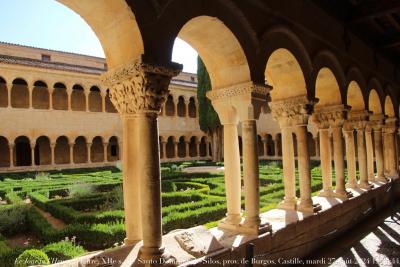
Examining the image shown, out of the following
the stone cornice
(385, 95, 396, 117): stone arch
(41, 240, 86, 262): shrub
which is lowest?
(41, 240, 86, 262): shrub

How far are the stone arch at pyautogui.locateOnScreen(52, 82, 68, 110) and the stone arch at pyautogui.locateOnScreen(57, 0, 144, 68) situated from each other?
76.2ft

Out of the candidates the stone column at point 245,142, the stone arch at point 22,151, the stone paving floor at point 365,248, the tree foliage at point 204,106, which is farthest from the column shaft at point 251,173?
the stone arch at point 22,151

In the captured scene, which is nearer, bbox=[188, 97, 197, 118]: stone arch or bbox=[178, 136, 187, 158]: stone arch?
bbox=[188, 97, 197, 118]: stone arch

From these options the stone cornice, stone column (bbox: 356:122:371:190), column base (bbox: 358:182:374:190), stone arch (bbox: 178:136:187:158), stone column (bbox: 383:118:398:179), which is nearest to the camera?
the stone cornice

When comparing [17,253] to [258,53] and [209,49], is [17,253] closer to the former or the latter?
[209,49]

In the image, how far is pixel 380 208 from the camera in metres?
9.41

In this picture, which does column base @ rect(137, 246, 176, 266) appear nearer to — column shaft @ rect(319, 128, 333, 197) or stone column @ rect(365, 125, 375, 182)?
column shaft @ rect(319, 128, 333, 197)

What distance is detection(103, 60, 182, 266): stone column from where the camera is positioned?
3617 mm

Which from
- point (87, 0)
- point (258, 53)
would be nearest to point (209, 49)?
point (258, 53)

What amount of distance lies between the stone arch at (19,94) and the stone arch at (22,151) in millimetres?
2405

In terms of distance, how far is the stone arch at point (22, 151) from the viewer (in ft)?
80.5

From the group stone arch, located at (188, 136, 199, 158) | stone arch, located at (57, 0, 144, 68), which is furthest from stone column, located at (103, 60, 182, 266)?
stone arch, located at (188, 136, 199, 158)

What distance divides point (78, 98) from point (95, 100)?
4.71 ft

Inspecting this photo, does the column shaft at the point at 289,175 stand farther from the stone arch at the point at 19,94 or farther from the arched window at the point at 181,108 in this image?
the arched window at the point at 181,108
